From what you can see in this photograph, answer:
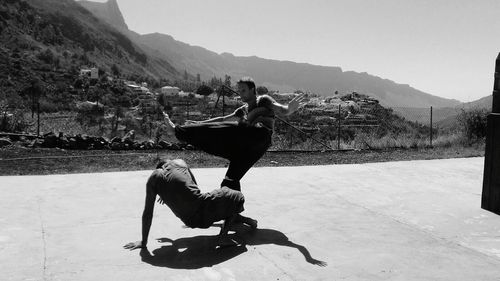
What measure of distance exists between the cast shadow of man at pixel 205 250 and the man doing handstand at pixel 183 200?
0.14m

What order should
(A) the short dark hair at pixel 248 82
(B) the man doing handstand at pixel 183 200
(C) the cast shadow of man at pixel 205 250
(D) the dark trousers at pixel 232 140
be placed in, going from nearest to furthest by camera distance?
(C) the cast shadow of man at pixel 205 250
(B) the man doing handstand at pixel 183 200
(D) the dark trousers at pixel 232 140
(A) the short dark hair at pixel 248 82

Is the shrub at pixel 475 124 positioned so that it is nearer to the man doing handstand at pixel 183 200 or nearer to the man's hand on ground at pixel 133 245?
the man doing handstand at pixel 183 200

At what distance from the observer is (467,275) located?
3.74m

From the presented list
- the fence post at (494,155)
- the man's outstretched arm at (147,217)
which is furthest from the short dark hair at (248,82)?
the fence post at (494,155)

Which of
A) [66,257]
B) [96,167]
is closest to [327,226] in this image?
[66,257]

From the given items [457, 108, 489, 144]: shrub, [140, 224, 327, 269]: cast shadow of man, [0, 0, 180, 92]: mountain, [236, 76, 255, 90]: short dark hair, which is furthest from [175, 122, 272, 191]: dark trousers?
[0, 0, 180, 92]: mountain

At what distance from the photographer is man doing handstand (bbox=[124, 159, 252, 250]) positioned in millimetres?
4016

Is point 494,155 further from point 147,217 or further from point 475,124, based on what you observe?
point 475,124

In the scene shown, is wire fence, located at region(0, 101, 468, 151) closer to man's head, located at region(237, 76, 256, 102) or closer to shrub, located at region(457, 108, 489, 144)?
shrub, located at region(457, 108, 489, 144)

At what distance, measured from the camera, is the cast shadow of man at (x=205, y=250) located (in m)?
3.89

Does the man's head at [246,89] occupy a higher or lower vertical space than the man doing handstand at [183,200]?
higher

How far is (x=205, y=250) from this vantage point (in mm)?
4199

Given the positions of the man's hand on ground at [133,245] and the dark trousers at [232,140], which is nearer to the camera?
the man's hand on ground at [133,245]

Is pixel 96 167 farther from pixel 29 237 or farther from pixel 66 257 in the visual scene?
pixel 66 257
